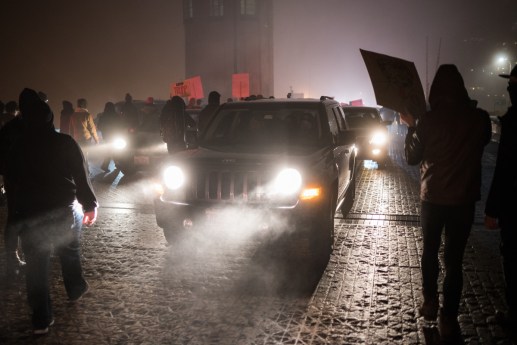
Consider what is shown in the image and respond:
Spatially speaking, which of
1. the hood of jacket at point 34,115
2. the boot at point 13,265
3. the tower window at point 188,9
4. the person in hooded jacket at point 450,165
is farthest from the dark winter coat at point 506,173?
the tower window at point 188,9

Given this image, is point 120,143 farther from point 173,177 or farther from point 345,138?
point 345,138

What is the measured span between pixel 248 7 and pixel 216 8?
4577mm

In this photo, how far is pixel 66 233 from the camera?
435cm

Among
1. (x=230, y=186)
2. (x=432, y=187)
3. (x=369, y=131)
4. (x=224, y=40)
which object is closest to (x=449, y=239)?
(x=432, y=187)

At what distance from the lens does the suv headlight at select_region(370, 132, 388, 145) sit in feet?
47.8

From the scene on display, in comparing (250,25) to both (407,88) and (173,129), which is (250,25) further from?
(407,88)

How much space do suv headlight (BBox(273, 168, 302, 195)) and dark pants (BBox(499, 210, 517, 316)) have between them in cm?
236

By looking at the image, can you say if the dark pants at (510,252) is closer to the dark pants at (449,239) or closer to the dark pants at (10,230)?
the dark pants at (449,239)

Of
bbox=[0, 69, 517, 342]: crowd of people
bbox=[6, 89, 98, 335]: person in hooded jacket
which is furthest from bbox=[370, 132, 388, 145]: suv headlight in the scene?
bbox=[6, 89, 98, 335]: person in hooded jacket

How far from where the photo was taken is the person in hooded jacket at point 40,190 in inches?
162

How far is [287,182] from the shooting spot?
19.4 feet

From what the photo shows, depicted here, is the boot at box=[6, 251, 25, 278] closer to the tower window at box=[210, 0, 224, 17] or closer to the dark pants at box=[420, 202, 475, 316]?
the dark pants at box=[420, 202, 475, 316]

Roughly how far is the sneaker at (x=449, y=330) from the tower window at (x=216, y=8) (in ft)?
240

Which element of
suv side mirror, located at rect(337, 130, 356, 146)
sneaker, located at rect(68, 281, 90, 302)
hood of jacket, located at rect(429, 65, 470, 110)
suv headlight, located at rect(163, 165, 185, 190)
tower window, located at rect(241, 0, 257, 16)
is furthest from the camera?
tower window, located at rect(241, 0, 257, 16)
